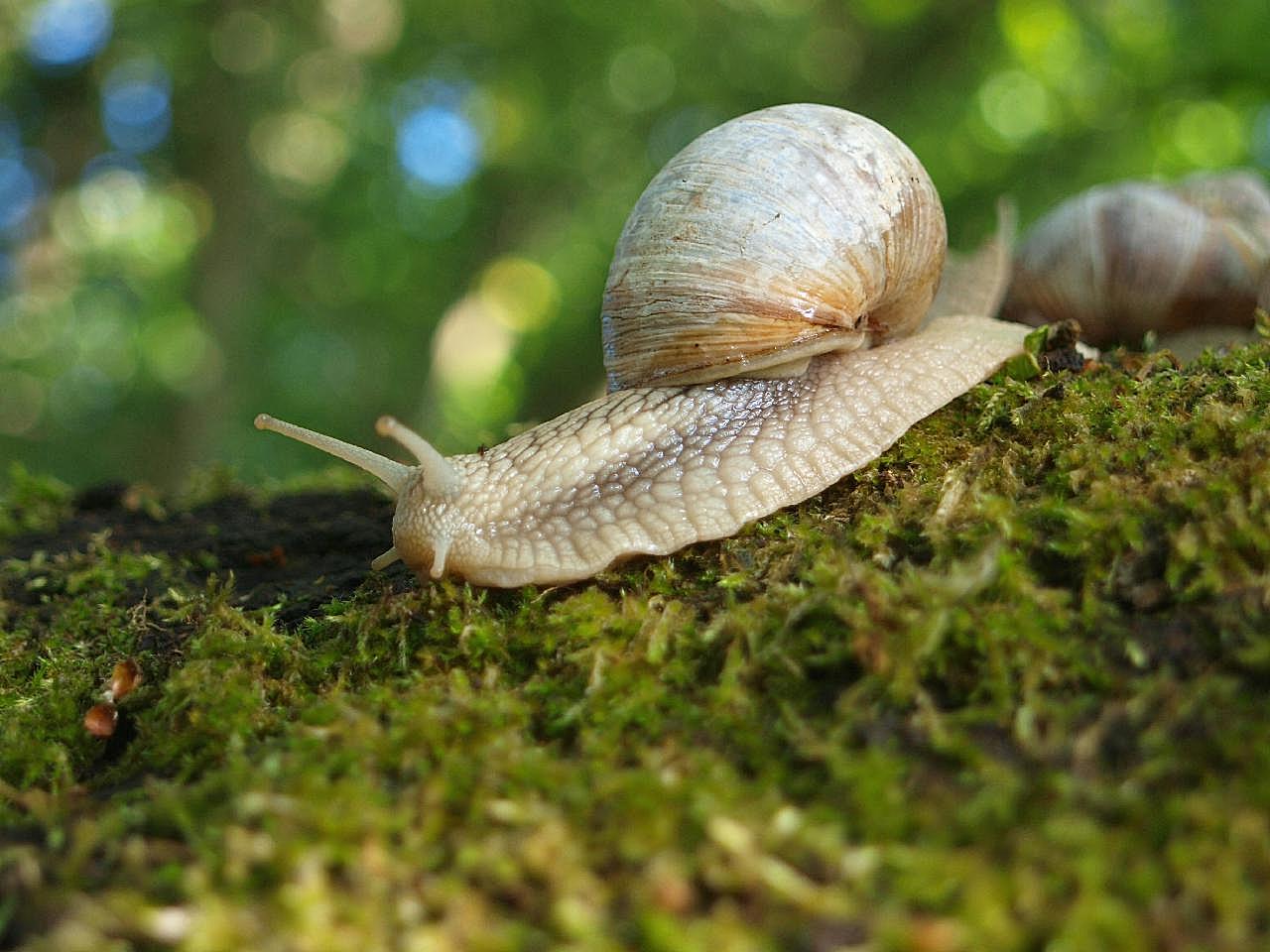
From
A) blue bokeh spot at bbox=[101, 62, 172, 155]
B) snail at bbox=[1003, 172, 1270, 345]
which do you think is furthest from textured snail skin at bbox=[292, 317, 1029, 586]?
blue bokeh spot at bbox=[101, 62, 172, 155]

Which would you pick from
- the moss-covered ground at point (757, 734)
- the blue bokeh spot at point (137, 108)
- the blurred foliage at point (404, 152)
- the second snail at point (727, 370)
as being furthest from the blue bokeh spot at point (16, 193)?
the second snail at point (727, 370)

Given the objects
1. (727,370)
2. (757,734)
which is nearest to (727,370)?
(727,370)

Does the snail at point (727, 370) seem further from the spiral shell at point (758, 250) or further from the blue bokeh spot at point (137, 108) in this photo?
the blue bokeh spot at point (137, 108)

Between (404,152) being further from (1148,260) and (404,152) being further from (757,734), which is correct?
(757,734)

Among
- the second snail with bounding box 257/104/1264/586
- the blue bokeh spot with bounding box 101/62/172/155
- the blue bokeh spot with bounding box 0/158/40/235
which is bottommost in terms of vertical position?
the second snail with bounding box 257/104/1264/586

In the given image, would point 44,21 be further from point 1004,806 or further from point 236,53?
point 1004,806

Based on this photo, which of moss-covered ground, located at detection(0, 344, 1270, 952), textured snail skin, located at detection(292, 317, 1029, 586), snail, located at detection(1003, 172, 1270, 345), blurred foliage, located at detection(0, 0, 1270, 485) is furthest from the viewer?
blurred foliage, located at detection(0, 0, 1270, 485)

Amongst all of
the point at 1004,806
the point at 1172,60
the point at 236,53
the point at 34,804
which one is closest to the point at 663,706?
the point at 1004,806

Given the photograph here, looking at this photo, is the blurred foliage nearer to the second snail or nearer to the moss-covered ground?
the second snail
